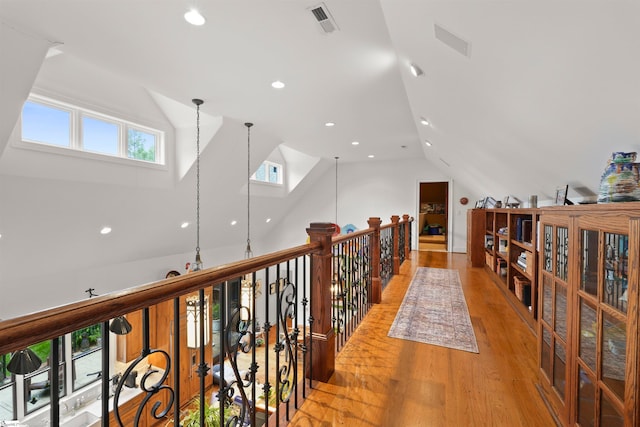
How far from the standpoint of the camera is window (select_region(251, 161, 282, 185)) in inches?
320

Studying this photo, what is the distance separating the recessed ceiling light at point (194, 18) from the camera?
2.17 metres

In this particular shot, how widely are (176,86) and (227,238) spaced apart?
17.8ft

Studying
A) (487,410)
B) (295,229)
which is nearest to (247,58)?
(487,410)

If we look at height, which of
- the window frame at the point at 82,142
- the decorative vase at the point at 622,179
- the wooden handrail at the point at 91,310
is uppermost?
the window frame at the point at 82,142

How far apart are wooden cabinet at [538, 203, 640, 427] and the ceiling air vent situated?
1997 millimetres

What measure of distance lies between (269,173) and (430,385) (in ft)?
23.8

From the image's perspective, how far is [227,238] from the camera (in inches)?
331

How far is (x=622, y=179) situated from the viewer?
1.32m

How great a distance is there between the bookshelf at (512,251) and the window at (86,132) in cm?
538

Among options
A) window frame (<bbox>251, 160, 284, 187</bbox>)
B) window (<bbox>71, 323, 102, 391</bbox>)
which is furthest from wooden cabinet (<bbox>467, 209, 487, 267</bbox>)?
window (<bbox>71, 323, 102, 391</bbox>)

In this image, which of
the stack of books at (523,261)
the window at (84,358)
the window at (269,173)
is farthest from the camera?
the window at (269,173)

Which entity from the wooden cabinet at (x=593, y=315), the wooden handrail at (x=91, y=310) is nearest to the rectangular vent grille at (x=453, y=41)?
the wooden cabinet at (x=593, y=315)

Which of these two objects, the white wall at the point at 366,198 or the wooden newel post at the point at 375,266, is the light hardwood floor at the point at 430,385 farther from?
the white wall at the point at 366,198

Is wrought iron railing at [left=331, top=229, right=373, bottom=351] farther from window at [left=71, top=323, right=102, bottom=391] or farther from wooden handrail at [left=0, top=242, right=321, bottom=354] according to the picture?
window at [left=71, top=323, right=102, bottom=391]
